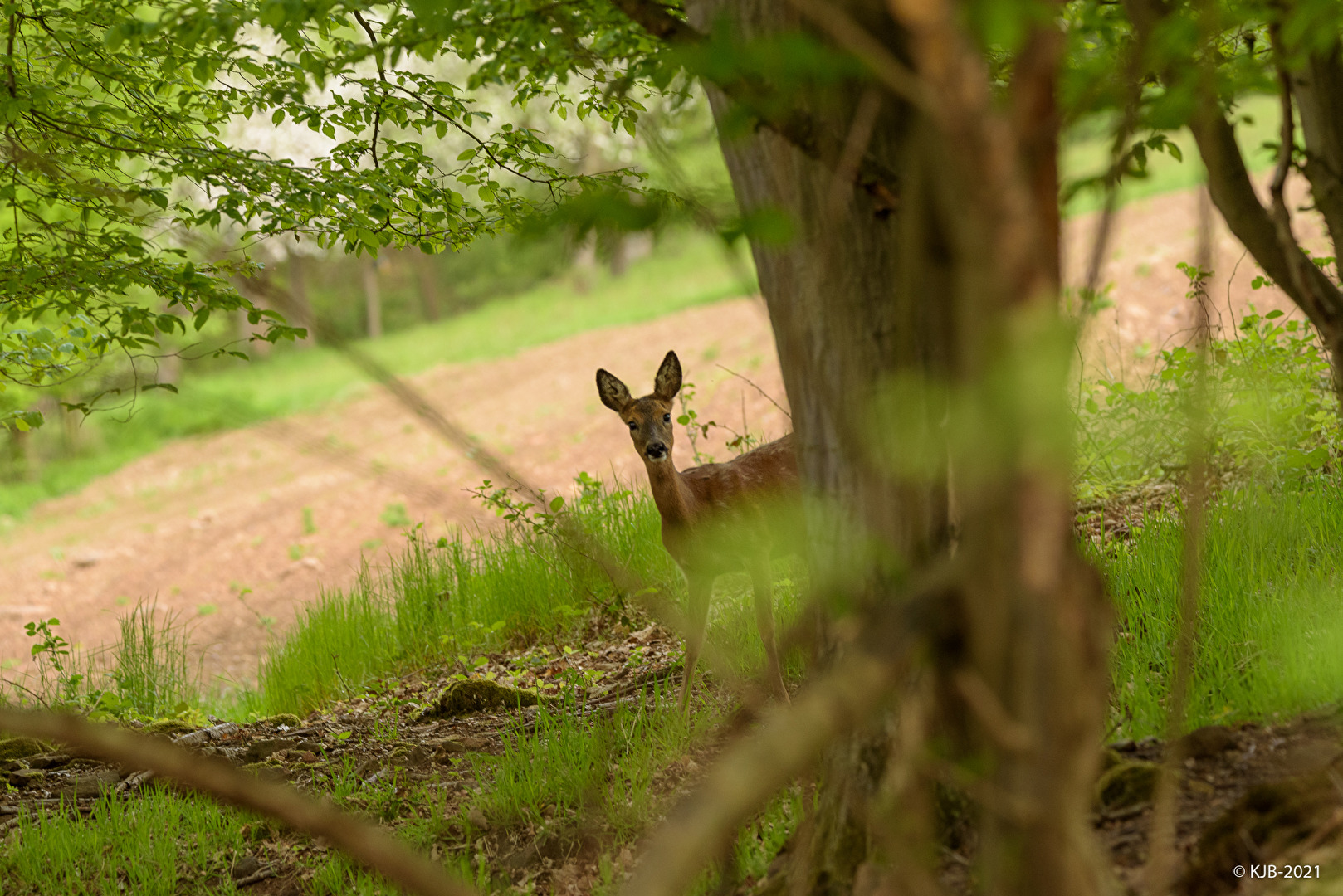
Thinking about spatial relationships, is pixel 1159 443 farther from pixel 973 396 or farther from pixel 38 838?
pixel 38 838

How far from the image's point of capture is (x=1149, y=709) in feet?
10.4

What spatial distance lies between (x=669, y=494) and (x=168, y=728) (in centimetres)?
282

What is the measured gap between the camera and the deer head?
4898 mm

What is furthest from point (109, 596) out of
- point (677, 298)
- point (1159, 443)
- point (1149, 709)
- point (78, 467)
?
point (677, 298)

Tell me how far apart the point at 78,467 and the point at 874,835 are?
24560 millimetres

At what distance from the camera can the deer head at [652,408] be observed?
4.90 metres

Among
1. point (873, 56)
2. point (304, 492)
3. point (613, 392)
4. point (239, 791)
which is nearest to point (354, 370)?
point (304, 492)

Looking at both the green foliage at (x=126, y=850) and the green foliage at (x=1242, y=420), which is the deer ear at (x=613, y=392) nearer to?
the green foliage at (x=126, y=850)

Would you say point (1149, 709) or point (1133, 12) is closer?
point (1133, 12)

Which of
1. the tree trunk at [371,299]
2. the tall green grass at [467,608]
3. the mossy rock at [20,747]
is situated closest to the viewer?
the mossy rock at [20,747]

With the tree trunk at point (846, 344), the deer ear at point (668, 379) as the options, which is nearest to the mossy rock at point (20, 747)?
the deer ear at point (668, 379)

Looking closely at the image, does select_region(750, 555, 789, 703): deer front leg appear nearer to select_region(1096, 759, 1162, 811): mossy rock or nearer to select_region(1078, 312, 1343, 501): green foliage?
select_region(1096, 759, 1162, 811): mossy rock

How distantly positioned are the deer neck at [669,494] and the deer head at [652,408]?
0.13 feet

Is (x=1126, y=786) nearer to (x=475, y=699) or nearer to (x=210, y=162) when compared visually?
(x=475, y=699)
